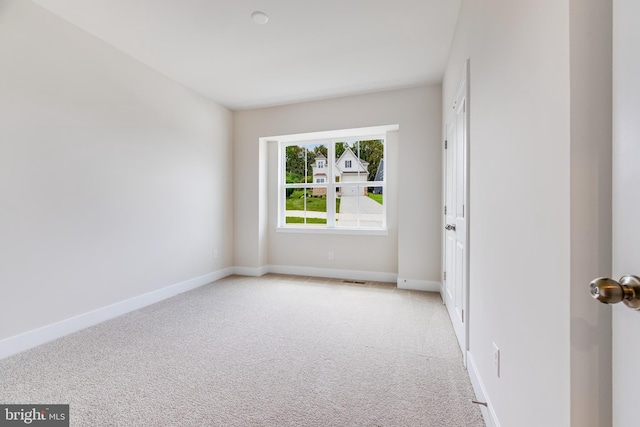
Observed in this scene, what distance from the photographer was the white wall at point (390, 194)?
3.71 meters

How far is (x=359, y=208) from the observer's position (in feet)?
14.7

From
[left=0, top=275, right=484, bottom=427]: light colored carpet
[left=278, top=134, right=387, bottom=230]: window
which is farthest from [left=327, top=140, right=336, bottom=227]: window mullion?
[left=0, top=275, right=484, bottom=427]: light colored carpet

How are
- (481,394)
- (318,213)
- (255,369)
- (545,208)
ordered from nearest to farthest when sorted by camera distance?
(545,208), (481,394), (255,369), (318,213)

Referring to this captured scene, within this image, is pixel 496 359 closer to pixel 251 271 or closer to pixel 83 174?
pixel 83 174

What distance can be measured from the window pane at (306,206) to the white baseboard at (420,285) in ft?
5.04

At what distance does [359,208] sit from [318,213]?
0.69 m

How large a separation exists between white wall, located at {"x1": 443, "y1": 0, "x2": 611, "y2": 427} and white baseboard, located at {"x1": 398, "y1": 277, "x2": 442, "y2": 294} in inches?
88.7

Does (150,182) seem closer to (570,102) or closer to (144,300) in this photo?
(144,300)

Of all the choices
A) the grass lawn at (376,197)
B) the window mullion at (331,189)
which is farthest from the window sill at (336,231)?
the grass lawn at (376,197)

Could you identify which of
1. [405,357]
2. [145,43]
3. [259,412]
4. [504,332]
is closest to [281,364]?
[259,412]

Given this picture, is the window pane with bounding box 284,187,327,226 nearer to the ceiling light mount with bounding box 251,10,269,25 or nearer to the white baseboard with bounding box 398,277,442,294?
the white baseboard with bounding box 398,277,442,294

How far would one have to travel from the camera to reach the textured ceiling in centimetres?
228

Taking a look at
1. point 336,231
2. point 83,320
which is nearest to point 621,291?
point 83,320

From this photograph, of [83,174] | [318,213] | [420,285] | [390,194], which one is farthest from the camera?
[318,213]
